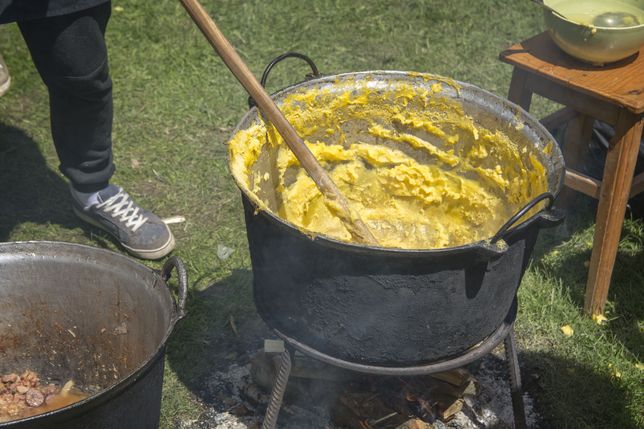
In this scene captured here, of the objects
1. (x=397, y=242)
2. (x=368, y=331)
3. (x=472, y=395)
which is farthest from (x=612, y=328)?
(x=368, y=331)

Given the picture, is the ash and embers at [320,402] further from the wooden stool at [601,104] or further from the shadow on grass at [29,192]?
the shadow on grass at [29,192]

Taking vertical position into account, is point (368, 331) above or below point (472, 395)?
above

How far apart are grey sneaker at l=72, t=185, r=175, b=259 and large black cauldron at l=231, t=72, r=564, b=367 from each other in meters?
1.43

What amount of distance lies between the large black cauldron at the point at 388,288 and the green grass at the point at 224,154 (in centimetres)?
96

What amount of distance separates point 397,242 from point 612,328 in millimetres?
1245

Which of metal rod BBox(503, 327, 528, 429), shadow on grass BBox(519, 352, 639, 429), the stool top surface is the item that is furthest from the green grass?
the stool top surface

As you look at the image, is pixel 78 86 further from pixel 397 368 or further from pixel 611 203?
pixel 611 203

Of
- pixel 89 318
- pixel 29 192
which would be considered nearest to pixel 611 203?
pixel 89 318

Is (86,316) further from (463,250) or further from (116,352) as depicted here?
(463,250)

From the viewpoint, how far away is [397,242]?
11.0 ft

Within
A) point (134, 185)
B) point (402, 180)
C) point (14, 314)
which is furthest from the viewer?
point (134, 185)

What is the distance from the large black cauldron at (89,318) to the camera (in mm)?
2555

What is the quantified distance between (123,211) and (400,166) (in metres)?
1.58

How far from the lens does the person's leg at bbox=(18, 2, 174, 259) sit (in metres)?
3.26
